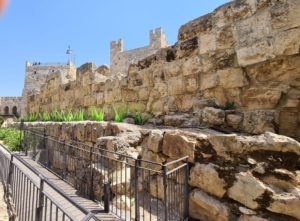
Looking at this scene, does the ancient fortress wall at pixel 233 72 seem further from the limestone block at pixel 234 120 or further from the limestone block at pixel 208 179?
the limestone block at pixel 208 179

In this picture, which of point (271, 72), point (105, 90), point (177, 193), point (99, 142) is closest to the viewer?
point (177, 193)

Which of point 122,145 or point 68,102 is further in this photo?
point 68,102

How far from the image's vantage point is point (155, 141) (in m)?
3.48

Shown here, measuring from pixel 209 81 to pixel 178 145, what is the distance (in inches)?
60.8

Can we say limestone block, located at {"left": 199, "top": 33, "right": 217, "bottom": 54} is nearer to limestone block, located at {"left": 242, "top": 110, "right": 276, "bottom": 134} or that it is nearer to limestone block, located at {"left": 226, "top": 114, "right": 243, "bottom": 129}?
limestone block, located at {"left": 226, "top": 114, "right": 243, "bottom": 129}

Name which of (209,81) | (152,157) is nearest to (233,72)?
(209,81)

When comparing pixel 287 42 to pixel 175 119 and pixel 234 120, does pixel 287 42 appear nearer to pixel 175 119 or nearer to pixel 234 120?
pixel 234 120

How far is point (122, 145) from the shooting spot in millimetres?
3811

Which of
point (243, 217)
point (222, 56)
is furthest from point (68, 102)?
point (243, 217)

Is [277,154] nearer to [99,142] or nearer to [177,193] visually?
[177,193]

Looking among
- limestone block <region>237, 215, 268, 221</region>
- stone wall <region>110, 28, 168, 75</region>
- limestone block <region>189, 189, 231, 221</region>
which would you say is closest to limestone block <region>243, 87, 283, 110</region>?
limestone block <region>189, 189, 231, 221</region>

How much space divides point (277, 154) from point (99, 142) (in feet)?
9.11

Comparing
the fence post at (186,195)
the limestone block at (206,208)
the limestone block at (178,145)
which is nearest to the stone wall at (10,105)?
the limestone block at (178,145)

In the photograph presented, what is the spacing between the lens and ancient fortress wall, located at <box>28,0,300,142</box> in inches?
126
